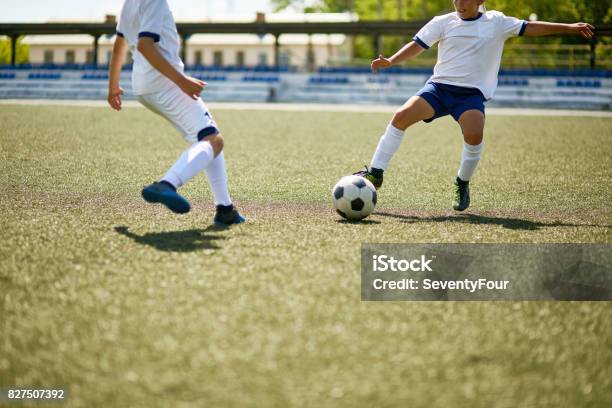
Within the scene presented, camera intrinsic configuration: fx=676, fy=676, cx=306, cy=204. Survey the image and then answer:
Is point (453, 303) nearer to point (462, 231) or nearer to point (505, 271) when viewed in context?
point (505, 271)

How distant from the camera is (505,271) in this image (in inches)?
149

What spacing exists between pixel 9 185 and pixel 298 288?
4.72 meters

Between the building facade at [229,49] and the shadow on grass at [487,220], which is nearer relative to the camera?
the shadow on grass at [487,220]

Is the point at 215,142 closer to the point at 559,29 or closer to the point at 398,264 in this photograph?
the point at 398,264

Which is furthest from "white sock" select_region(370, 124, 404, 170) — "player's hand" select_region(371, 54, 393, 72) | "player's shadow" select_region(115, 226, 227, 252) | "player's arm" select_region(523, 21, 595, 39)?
"player's shadow" select_region(115, 226, 227, 252)

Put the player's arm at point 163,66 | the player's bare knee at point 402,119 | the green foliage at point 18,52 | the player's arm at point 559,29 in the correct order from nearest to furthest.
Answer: the player's arm at point 163,66 → the player's arm at point 559,29 → the player's bare knee at point 402,119 → the green foliage at point 18,52

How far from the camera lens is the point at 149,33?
458cm

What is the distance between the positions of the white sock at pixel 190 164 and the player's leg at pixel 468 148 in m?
2.44

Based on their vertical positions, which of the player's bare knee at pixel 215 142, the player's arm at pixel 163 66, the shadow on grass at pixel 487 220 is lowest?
the shadow on grass at pixel 487 220

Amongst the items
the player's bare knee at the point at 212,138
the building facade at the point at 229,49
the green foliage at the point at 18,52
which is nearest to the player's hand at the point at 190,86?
the player's bare knee at the point at 212,138

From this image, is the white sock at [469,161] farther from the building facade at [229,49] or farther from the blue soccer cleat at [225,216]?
the building facade at [229,49]

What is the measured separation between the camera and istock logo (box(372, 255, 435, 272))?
148 inches

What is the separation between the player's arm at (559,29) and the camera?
590 cm

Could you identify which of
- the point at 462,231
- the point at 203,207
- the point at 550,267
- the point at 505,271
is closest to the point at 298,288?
the point at 505,271
